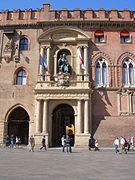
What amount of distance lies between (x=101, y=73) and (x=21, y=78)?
9071mm

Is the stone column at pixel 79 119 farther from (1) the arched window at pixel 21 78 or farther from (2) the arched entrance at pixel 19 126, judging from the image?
(2) the arched entrance at pixel 19 126

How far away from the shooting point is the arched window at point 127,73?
2389cm

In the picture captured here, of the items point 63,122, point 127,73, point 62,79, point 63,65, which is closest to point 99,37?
point 127,73

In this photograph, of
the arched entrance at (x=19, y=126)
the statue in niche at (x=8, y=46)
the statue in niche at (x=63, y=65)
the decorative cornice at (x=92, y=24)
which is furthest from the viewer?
the arched entrance at (x=19, y=126)

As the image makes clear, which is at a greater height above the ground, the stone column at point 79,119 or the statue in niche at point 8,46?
the statue in niche at point 8,46

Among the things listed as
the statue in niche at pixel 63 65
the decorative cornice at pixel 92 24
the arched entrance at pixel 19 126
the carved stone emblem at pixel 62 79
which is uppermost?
the decorative cornice at pixel 92 24

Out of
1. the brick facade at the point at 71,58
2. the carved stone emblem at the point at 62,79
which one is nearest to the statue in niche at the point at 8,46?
the brick facade at the point at 71,58

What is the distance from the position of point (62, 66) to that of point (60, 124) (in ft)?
28.9

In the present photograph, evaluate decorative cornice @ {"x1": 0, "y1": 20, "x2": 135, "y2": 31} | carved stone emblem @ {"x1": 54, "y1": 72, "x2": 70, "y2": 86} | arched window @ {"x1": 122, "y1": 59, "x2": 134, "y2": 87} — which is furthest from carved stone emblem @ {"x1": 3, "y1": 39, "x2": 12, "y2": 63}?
arched window @ {"x1": 122, "y1": 59, "x2": 134, "y2": 87}

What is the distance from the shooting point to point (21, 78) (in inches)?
973

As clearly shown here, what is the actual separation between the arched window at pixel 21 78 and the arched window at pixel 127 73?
36.6 ft

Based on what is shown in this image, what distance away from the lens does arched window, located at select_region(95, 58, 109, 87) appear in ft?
78.3

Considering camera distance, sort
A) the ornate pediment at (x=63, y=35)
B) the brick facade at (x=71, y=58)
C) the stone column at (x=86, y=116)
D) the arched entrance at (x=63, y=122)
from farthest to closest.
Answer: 1. the arched entrance at (x=63, y=122)
2. the ornate pediment at (x=63, y=35)
3. the brick facade at (x=71, y=58)
4. the stone column at (x=86, y=116)

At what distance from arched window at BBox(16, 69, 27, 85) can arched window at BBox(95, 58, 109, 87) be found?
8.18 m
